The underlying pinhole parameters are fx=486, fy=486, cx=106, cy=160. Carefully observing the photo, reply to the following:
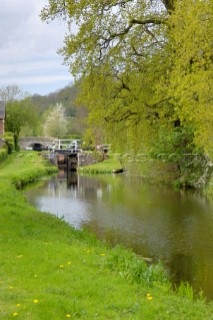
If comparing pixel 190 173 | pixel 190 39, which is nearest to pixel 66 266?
pixel 190 39

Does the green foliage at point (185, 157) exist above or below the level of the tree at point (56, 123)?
below

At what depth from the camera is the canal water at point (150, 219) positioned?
40.7 feet

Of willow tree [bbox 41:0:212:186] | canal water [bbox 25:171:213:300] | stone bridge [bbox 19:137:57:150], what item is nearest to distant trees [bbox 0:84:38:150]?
stone bridge [bbox 19:137:57:150]

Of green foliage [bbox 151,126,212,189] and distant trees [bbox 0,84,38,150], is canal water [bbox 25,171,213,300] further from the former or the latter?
distant trees [bbox 0,84,38,150]

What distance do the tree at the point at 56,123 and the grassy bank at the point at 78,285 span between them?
241ft

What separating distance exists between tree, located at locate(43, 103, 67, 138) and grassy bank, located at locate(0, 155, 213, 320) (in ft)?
241

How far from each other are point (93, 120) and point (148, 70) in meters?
2.54

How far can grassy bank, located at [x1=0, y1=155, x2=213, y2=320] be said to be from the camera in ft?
21.0

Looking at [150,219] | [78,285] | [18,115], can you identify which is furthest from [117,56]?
[18,115]

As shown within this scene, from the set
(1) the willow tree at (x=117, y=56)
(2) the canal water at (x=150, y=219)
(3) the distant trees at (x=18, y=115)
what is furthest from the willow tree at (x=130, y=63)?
(3) the distant trees at (x=18, y=115)

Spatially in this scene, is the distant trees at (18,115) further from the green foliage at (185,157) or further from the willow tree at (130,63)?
the willow tree at (130,63)

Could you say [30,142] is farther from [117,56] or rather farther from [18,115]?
[117,56]

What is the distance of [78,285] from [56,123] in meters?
78.0

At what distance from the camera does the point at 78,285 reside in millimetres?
7555
